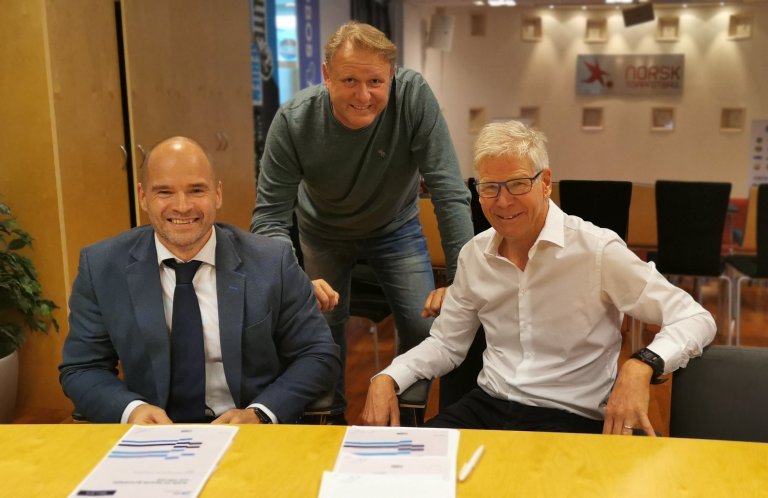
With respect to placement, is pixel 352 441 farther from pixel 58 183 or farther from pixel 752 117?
pixel 752 117

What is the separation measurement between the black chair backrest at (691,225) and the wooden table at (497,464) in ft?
10.2

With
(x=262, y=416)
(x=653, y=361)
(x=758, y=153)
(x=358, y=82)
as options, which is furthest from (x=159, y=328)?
(x=758, y=153)

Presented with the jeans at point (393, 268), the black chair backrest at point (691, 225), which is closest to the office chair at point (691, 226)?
the black chair backrest at point (691, 225)

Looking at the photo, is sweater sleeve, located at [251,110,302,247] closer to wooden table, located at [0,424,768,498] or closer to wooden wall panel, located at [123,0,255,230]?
wooden wall panel, located at [123,0,255,230]

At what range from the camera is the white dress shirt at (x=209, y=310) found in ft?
6.10

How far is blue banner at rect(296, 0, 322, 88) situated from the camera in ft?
20.7

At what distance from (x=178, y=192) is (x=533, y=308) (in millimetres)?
911

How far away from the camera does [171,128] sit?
4.12 m

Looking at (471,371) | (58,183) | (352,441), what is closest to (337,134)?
(471,371)

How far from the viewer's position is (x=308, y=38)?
21.4 ft

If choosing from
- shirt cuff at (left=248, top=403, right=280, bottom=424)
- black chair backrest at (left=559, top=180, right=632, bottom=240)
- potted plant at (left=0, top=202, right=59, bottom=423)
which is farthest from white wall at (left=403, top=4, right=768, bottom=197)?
shirt cuff at (left=248, top=403, right=280, bottom=424)

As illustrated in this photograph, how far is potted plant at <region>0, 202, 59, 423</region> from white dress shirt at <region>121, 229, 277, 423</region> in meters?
1.69

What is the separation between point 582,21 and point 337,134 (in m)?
7.41

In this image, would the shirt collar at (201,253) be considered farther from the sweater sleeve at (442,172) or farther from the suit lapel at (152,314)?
the sweater sleeve at (442,172)
